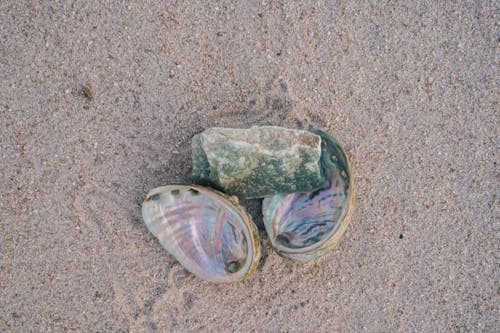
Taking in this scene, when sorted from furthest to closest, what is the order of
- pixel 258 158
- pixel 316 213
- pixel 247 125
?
1. pixel 247 125
2. pixel 316 213
3. pixel 258 158

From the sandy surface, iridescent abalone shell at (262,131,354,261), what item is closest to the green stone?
iridescent abalone shell at (262,131,354,261)

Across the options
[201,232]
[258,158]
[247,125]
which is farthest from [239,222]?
[247,125]

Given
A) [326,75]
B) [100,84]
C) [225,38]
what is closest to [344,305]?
[326,75]

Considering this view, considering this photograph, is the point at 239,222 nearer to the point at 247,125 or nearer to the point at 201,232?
the point at 201,232

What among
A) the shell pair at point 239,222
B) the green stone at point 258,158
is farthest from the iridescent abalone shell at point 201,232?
the green stone at point 258,158

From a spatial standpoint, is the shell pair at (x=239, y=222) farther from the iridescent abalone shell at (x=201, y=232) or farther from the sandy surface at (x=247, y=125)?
the sandy surface at (x=247, y=125)

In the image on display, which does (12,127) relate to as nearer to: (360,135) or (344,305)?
(360,135)

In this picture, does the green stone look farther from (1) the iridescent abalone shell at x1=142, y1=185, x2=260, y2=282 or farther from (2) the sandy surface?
(2) the sandy surface
